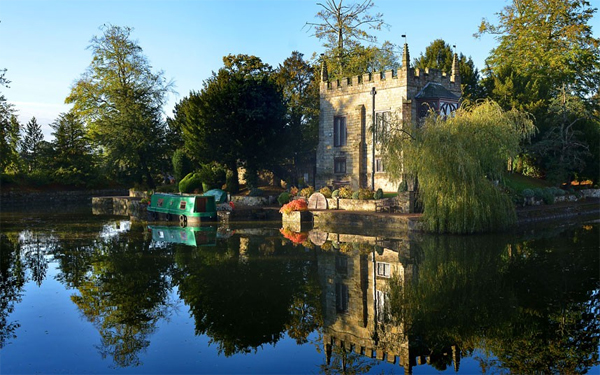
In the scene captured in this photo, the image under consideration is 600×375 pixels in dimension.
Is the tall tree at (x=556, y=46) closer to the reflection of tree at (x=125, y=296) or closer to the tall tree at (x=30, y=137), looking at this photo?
the reflection of tree at (x=125, y=296)

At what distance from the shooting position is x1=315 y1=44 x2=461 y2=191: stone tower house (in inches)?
1196

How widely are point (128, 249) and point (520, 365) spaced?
14.2 metres

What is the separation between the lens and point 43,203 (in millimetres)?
44781

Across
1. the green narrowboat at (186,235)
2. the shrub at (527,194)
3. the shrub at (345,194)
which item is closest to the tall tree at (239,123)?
the shrub at (345,194)

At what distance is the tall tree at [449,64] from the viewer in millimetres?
37469

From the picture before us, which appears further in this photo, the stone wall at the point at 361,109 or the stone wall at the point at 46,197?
the stone wall at the point at 46,197

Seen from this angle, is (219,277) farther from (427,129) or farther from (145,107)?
(145,107)

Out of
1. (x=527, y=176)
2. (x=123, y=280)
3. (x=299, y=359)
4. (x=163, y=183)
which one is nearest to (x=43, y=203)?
(x=163, y=183)

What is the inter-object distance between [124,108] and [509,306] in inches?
1509

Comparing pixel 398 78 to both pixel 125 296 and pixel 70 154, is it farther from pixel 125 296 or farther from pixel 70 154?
pixel 70 154

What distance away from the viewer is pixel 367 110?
32.7 metres

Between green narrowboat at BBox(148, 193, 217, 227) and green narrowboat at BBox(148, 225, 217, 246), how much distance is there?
124cm

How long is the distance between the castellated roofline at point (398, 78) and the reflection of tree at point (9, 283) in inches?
843

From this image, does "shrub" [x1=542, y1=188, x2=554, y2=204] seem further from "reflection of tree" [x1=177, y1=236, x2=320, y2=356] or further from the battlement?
"reflection of tree" [x1=177, y1=236, x2=320, y2=356]
